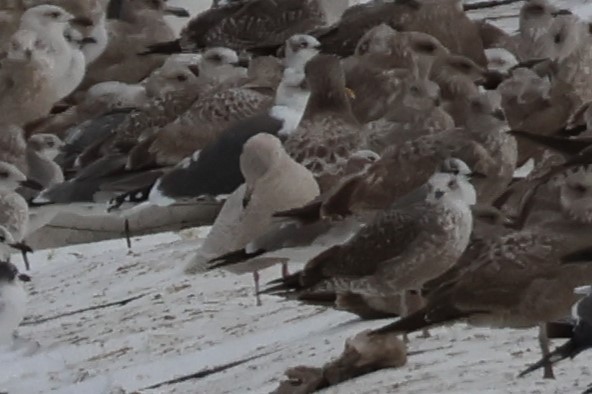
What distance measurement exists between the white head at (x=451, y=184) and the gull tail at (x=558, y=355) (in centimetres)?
140

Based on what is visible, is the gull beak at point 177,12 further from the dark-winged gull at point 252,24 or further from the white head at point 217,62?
the white head at point 217,62

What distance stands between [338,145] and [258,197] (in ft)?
3.47

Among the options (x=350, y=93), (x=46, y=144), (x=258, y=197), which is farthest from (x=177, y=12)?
(x=258, y=197)

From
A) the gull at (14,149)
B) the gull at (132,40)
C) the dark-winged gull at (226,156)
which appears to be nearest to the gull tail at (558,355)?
the dark-winged gull at (226,156)

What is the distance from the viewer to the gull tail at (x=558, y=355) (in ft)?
20.9

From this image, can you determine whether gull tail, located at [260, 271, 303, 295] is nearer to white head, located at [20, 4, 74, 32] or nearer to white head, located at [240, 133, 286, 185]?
white head, located at [240, 133, 286, 185]

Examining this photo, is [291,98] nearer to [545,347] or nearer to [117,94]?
[117,94]

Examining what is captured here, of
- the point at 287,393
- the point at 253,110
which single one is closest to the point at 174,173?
the point at 253,110

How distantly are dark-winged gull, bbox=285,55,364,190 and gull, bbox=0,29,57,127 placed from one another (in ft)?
12.5

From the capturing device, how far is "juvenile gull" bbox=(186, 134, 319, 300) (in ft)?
31.4

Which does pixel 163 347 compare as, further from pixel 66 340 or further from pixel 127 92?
pixel 127 92

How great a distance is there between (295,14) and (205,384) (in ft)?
25.8

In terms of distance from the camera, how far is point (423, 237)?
8.18 metres

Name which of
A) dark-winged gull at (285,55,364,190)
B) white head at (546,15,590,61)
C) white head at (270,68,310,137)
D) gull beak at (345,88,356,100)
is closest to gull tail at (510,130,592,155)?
dark-winged gull at (285,55,364,190)
